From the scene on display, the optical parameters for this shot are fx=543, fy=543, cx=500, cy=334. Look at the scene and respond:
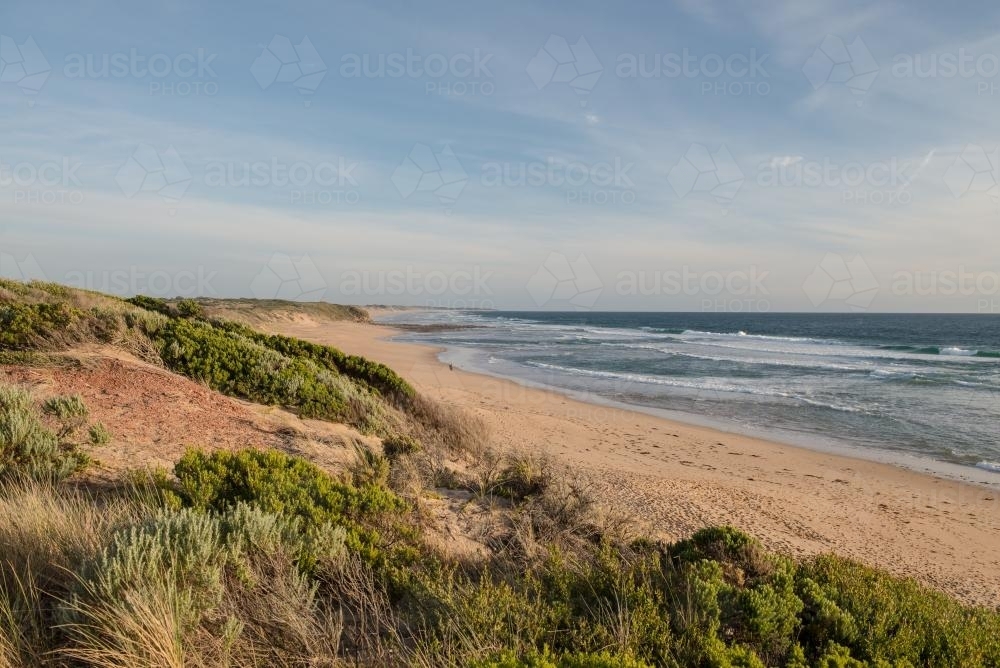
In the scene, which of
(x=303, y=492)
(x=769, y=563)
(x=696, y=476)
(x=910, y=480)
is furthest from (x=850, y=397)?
(x=303, y=492)

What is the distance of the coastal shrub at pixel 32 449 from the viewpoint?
4.69 meters

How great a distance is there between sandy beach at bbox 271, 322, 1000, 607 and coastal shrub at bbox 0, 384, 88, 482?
223 inches

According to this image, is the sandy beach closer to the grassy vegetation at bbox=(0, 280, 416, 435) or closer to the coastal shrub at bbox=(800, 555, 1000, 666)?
the coastal shrub at bbox=(800, 555, 1000, 666)

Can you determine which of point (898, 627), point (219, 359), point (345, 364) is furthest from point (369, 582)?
point (345, 364)

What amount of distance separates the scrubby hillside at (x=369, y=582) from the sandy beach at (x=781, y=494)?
2505 millimetres

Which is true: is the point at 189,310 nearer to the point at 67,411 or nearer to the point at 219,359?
the point at 219,359

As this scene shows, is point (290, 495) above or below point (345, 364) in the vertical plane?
below

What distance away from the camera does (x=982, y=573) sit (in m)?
6.95

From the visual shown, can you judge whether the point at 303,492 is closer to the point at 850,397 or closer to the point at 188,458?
the point at 188,458

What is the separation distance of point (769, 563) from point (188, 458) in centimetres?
523

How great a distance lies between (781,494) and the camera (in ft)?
31.4

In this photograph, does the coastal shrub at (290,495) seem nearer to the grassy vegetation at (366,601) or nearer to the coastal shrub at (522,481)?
the grassy vegetation at (366,601)

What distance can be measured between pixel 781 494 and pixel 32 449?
10478 millimetres

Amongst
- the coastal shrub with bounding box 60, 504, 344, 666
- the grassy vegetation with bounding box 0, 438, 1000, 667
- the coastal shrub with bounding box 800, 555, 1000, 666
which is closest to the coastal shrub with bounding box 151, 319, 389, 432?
the grassy vegetation with bounding box 0, 438, 1000, 667
